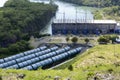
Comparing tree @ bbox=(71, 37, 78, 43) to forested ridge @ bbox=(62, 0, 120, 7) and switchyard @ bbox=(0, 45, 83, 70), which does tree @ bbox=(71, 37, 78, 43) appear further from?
forested ridge @ bbox=(62, 0, 120, 7)

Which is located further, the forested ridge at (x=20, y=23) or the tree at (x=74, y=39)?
the tree at (x=74, y=39)

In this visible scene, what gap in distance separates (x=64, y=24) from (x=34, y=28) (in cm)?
662

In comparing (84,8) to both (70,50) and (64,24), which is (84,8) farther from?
(70,50)

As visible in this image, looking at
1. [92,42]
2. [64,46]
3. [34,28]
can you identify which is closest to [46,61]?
[64,46]

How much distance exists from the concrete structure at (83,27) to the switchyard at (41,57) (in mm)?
11595

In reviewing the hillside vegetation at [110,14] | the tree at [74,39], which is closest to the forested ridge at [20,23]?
the tree at [74,39]

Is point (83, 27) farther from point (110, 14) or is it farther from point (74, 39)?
point (110, 14)

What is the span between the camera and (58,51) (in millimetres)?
44500

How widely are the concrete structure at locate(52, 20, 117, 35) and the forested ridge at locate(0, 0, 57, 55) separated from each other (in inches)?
191

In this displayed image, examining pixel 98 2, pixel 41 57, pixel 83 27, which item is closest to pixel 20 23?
pixel 83 27

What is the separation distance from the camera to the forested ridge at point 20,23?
154ft

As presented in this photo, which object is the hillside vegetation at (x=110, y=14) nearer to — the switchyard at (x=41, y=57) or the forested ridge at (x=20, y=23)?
the forested ridge at (x=20, y=23)

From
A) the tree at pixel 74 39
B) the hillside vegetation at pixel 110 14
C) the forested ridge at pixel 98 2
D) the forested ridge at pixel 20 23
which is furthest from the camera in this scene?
the forested ridge at pixel 98 2

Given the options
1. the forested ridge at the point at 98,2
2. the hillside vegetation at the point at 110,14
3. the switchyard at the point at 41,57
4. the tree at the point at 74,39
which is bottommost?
the switchyard at the point at 41,57
